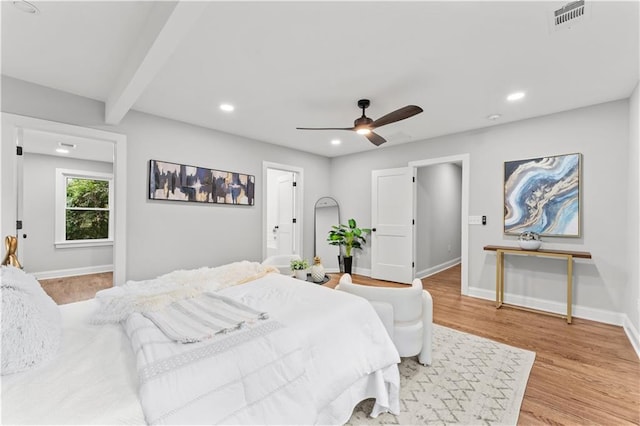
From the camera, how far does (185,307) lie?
5.89ft

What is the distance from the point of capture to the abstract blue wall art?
3.42 meters

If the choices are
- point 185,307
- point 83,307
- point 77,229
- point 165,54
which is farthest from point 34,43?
point 77,229

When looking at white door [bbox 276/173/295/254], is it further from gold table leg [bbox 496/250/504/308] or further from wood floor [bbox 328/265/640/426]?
gold table leg [bbox 496/250/504/308]

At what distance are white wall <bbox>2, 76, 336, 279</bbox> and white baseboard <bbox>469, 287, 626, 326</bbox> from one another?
355 centimetres

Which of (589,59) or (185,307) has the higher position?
(589,59)

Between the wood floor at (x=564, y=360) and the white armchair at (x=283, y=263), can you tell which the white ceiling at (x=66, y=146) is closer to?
the wood floor at (x=564, y=360)

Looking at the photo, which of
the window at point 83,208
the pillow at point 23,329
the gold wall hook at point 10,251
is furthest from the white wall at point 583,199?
the window at point 83,208

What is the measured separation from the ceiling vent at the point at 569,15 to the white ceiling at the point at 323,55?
0.13ft

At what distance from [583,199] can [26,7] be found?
5456 millimetres

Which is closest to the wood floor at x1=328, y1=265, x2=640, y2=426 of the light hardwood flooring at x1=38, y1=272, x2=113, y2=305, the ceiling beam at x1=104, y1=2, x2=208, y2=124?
the ceiling beam at x1=104, y1=2, x2=208, y2=124

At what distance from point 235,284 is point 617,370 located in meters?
3.28

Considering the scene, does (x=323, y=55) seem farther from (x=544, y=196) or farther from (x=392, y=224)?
(x=392, y=224)

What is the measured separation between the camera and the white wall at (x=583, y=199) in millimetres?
3165

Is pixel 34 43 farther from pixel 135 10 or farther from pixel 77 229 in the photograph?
pixel 77 229
